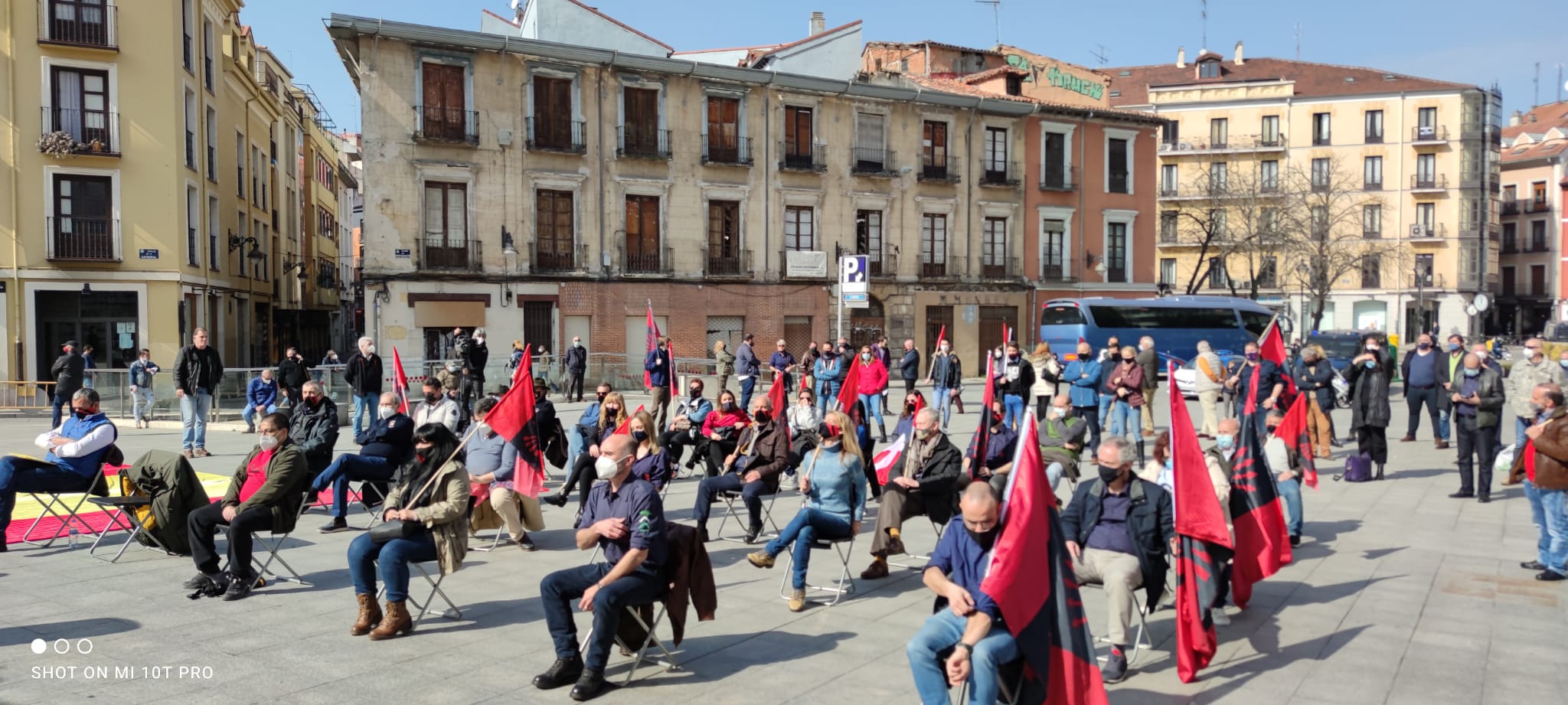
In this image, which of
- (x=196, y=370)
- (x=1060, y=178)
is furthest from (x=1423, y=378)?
(x=1060, y=178)

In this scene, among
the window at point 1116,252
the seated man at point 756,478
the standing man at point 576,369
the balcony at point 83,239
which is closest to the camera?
the seated man at point 756,478

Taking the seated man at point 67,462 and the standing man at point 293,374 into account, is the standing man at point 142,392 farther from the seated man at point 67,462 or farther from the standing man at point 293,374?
the seated man at point 67,462

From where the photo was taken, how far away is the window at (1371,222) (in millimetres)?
62219

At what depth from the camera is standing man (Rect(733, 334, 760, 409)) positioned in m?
22.2

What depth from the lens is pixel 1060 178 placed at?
40.9 metres

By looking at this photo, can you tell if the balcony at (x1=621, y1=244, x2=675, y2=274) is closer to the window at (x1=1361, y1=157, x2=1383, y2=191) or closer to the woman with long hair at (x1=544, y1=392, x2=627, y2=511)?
the woman with long hair at (x1=544, y1=392, x2=627, y2=511)

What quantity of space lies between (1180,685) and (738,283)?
28.9m

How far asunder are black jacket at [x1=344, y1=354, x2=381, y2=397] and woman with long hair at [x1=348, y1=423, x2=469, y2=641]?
1015 cm

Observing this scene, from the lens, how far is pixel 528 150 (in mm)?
31500

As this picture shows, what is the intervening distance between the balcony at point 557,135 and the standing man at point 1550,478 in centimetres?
2688

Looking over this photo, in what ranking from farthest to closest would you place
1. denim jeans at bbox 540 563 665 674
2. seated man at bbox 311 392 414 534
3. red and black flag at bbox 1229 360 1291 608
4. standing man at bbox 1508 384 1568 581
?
seated man at bbox 311 392 414 534, standing man at bbox 1508 384 1568 581, red and black flag at bbox 1229 360 1291 608, denim jeans at bbox 540 563 665 674

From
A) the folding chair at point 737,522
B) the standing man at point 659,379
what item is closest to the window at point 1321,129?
the standing man at point 659,379

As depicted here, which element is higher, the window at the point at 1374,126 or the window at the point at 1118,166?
the window at the point at 1374,126

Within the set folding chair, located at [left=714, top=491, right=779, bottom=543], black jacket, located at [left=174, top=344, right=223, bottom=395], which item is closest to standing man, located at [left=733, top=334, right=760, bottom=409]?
black jacket, located at [left=174, top=344, right=223, bottom=395]
